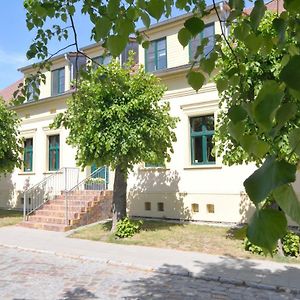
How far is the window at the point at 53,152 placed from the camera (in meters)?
24.0

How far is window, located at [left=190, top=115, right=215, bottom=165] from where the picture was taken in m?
17.5

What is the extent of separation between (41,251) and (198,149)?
824cm

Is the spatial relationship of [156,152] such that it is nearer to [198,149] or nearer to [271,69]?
[198,149]

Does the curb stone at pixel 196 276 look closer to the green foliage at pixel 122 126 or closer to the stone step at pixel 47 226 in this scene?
the green foliage at pixel 122 126

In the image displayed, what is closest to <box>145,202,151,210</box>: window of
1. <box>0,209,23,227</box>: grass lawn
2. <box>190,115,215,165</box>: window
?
<box>190,115,215,165</box>: window

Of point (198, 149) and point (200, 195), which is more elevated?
point (198, 149)

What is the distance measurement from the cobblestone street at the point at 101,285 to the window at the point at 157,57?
1143 cm

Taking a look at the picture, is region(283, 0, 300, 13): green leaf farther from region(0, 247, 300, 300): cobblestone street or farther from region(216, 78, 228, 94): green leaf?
region(0, 247, 300, 300): cobblestone street

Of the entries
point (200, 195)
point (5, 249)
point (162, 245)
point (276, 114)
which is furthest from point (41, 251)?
point (276, 114)

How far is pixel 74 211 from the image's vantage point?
58.1 ft

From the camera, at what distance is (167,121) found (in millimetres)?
14641

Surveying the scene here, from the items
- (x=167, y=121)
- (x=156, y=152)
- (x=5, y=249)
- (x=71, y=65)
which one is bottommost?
(x=5, y=249)

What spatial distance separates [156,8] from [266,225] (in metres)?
1.32

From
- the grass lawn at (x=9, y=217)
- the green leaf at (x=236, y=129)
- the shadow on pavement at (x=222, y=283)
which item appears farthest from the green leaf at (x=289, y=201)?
the grass lawn at (x=9, y=217)
